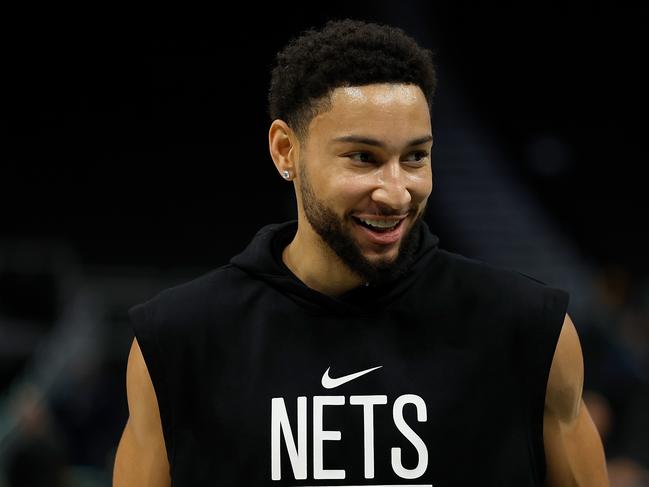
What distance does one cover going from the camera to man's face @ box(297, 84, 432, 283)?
2139mm

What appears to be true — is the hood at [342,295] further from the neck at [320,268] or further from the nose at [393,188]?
the nose at [393,188]

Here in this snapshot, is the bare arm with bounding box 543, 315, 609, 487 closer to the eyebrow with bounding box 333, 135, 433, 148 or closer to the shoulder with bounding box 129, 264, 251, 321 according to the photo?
the eyebrow with bounding box 333, 135, 433, 148

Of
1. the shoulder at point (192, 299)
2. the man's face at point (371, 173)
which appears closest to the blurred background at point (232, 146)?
the shoulder at point (192, 299)

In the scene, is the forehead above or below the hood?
above

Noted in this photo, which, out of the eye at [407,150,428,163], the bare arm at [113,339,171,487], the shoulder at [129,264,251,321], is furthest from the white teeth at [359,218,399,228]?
the bare arm at [113,339,171,487]

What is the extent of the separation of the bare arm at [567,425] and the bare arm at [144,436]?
72 cm

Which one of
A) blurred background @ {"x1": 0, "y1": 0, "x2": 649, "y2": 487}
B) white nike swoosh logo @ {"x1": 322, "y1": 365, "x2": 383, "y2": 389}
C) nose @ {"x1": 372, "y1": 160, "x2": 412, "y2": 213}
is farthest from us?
blurred background @ {"x1": 0, "y1": 0, "x2": 649, "y2": 487}

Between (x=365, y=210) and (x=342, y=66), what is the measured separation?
268mm

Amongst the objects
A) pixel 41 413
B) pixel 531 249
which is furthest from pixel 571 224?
pixel 41 413

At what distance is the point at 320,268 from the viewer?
233cm

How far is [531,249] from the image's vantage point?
870 centimetres

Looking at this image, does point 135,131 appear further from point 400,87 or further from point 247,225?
point 400,87

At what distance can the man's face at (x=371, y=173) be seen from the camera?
2.14 meters

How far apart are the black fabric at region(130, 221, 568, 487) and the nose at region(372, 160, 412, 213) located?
0.23 meters
